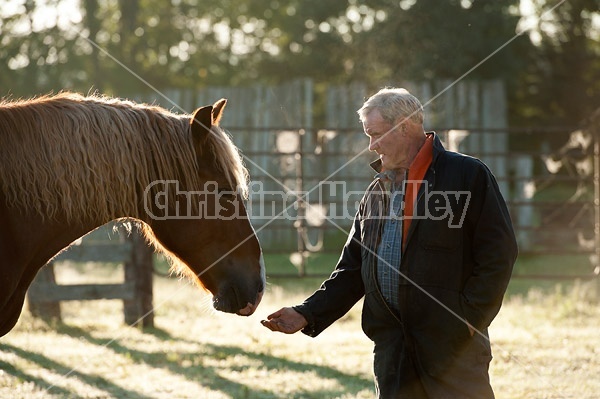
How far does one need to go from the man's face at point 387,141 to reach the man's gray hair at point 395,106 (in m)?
0.02

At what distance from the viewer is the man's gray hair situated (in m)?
3.18

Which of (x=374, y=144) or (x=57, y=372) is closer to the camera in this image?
(x=374, y=144)

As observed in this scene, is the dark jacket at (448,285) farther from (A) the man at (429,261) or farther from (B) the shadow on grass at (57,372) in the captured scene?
(B) the shadow on grass at (57,372)

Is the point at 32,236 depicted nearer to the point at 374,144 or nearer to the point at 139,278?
the point at 374,144

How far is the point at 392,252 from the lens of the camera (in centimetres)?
318

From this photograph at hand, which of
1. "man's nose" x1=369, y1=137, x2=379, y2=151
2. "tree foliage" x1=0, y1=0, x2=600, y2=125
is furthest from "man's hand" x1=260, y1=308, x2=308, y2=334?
"tree foliage" x1=0, y1=0, x2=600, y2=125

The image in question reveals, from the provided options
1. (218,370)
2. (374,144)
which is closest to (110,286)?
(218,370)

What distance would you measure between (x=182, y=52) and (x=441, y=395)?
18.9m

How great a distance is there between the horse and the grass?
0.36 meters

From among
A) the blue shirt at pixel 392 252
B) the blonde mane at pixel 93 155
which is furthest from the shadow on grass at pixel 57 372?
the blue shirt at pixel 392 252

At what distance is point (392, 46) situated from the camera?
15.7 m

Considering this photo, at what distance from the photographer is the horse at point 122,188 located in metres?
3.16

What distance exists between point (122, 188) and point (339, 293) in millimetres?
1069

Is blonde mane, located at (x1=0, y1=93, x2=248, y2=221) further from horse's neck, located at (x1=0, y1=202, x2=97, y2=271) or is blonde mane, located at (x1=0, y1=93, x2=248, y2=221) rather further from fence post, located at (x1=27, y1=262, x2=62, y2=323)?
fence post, located at (x1=27, y1=262, x2=62, y2=323)
